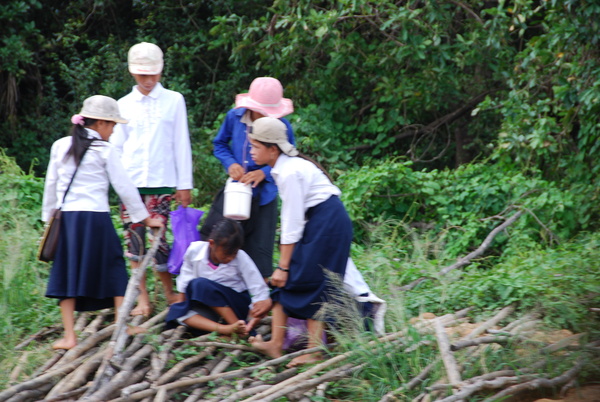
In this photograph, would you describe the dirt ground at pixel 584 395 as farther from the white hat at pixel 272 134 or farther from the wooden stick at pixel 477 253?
the white hat at pixel 272 134

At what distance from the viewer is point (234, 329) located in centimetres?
472

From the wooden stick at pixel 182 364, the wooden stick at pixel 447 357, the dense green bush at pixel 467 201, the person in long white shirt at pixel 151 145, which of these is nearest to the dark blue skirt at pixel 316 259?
the wooden stick at pixel 182 364

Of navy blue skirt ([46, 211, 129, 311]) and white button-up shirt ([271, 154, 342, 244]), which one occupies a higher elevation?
white button-up shirt ([271, 154, 342, 244])

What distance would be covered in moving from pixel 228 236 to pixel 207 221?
0.41 metres

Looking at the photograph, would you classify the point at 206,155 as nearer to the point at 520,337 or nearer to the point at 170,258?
the point at 170,258

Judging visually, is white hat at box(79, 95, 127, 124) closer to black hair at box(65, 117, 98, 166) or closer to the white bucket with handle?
black hair at box(65, 117, 98, 166)

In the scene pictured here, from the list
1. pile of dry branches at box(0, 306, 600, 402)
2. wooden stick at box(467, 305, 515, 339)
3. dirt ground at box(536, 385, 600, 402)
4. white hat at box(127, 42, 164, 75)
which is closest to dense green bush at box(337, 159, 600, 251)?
wooden stick at box(467, 305, 515, 339)

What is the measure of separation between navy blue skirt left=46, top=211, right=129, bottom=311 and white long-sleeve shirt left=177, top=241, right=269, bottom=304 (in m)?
0.44

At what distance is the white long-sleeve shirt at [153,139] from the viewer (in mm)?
5051

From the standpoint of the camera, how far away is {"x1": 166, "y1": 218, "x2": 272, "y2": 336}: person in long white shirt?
4.79 m

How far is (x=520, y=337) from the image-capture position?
14.8 feet

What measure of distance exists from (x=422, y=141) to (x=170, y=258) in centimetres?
645

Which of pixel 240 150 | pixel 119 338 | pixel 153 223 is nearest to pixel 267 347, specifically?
pixel 119 338

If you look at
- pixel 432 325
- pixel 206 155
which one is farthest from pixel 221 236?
pixel 206 155
